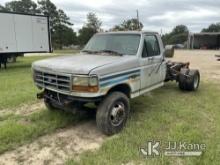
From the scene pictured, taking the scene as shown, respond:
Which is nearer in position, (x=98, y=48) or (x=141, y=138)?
(x=141, y=138)

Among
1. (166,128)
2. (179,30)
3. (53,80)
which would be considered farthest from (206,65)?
(179,30)

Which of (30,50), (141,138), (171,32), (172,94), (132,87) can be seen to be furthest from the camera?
(171,32)

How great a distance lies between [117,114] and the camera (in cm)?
446

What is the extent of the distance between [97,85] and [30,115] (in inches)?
91.9

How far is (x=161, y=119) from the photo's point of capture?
5.11 metres

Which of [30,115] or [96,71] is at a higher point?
[96,71]

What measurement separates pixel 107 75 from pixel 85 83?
1.52 ft

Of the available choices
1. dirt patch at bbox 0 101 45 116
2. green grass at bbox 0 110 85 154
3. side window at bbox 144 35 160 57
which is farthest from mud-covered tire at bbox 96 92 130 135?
dirt patch at bbox 0 101 45 116

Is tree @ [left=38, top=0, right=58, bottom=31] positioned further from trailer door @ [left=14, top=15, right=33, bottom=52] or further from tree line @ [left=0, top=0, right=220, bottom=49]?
trailer door @ [left=14, top=15, right=33, bottom=52]

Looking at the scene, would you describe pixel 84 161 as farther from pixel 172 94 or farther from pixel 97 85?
pixel 172 94

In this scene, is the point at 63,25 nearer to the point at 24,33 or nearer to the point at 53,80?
the point at 24,33

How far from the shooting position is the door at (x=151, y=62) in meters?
5.20

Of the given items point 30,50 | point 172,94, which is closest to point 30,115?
point 172,94

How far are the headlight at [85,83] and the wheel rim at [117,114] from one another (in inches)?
27.5
